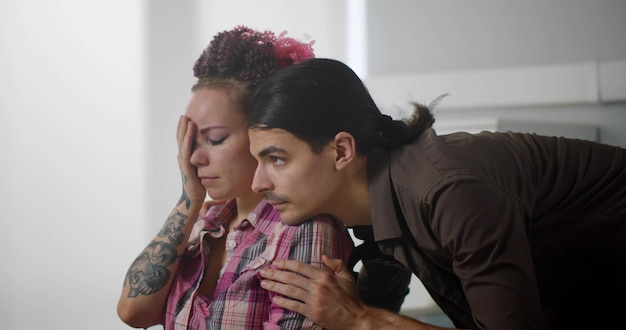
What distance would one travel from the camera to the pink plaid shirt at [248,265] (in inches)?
45.2

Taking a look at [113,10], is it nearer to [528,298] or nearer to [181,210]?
[181,210]

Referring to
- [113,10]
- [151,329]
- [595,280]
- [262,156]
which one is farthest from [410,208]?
[113,10]

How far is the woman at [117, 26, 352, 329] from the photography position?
116 centimetres

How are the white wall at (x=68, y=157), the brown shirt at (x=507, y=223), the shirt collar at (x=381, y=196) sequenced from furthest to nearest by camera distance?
the white wall at (x=68, y=157) < the shirt collar at (x=381, y=196) < the brown shirt at (x=507, y=223)

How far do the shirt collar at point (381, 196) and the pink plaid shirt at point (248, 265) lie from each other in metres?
0.07

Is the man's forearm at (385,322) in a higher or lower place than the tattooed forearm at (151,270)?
lower

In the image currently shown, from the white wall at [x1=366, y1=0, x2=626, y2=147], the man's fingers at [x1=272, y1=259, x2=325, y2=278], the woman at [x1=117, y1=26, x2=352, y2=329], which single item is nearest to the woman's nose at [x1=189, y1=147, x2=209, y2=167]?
the woman at [x1=117, y1=26, x2=352, y2=329]

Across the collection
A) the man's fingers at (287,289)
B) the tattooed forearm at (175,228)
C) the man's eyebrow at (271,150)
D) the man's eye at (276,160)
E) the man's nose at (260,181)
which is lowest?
the man's fingers at (287,289)

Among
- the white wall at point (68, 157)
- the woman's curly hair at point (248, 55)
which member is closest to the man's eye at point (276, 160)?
the woman's curly hair at point (248, 55)

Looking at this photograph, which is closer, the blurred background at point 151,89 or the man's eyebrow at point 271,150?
the man's eyebrow at point 271,150

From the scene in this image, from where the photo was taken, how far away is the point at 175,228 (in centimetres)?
126

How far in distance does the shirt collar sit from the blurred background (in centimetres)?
14

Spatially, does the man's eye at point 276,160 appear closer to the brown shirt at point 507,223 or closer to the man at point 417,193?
the man at point 417,193

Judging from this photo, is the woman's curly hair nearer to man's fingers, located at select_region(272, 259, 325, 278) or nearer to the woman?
the woman
